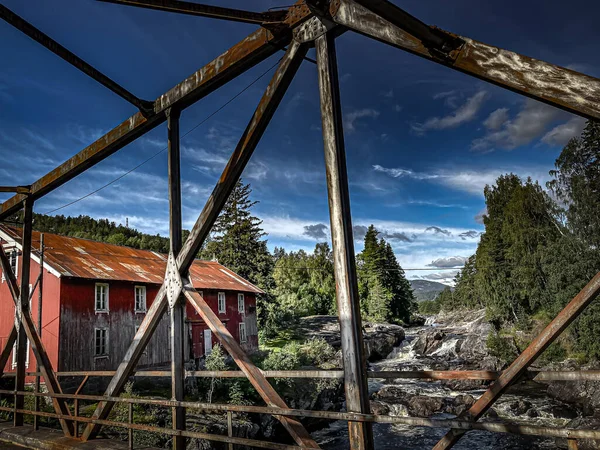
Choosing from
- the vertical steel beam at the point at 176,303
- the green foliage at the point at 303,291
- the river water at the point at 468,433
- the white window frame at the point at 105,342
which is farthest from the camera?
the green foliage at the point at 303,291

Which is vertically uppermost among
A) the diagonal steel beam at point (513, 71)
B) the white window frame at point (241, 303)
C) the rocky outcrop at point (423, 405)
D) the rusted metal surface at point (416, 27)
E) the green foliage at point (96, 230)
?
the green foliage at point (96, 230)

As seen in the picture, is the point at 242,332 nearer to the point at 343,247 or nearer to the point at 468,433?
the point at 468,433

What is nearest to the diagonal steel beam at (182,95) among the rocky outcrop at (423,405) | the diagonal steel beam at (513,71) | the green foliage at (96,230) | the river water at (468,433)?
the diagonal steel beam at (513,71)

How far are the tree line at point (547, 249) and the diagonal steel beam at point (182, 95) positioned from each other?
76.3 feet

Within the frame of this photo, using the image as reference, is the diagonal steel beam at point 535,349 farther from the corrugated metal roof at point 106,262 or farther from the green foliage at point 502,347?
the green foliage at point 502,347

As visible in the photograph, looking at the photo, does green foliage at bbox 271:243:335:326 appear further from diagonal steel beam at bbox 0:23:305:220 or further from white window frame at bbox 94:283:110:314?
diagonal steel beam at bbox 0:23:305:220

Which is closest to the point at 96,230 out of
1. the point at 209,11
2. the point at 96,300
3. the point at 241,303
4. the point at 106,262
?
the point at 241,303

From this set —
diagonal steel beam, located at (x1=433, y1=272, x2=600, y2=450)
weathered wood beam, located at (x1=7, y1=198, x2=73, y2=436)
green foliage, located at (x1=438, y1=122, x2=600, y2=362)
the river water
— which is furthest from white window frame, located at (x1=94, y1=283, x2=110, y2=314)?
green foliage, located at (x1=438, y1=122, x2=600, y2=362)

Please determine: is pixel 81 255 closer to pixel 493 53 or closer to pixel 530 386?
pixel 493 53

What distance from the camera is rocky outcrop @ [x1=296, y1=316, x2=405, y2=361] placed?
3403 cm

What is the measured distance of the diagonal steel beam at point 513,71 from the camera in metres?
1.95

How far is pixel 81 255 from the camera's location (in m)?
20.6

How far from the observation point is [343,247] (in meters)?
2.91

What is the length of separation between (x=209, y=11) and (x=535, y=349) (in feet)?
10.9
